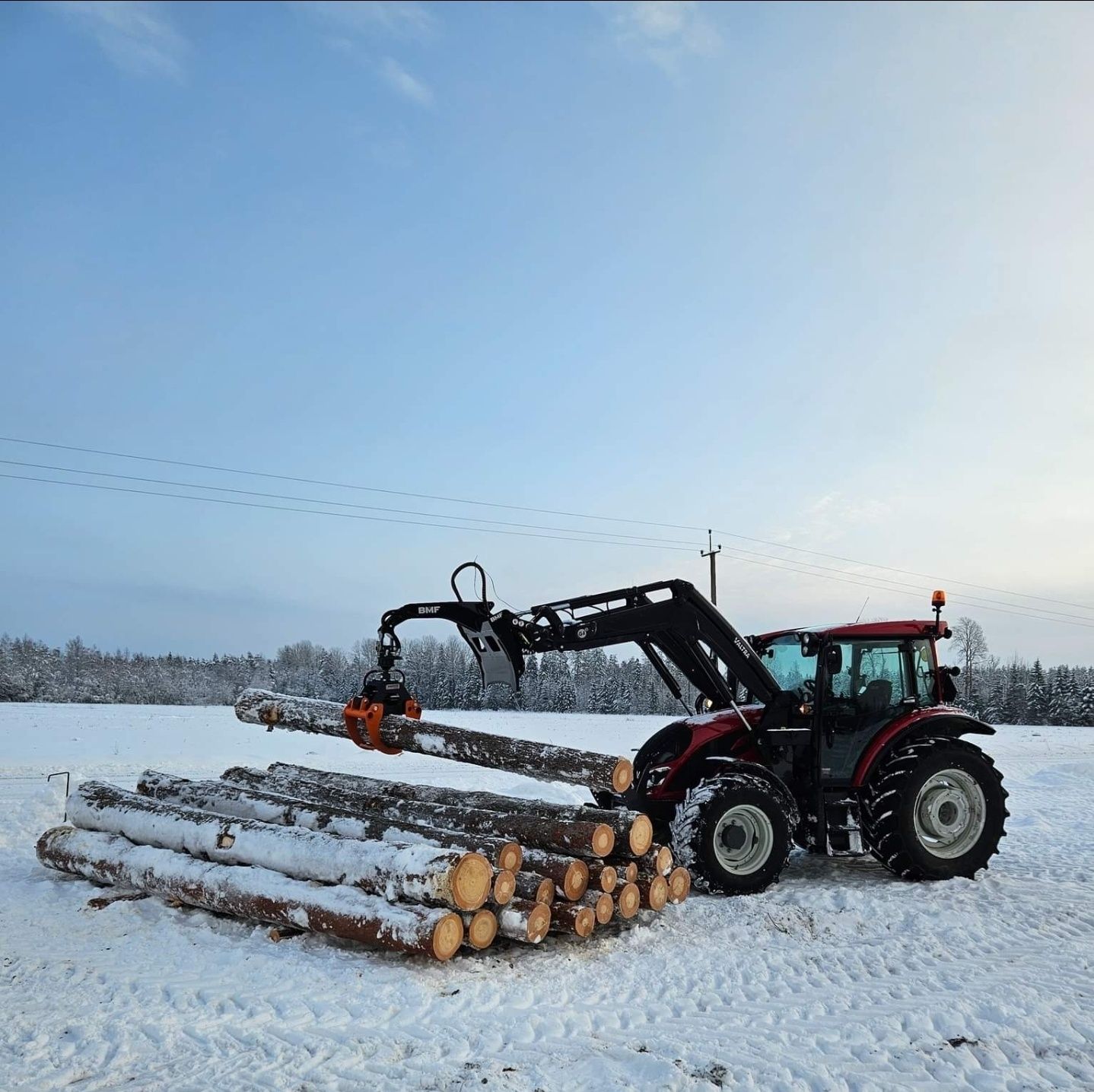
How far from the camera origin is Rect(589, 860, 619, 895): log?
6.39m

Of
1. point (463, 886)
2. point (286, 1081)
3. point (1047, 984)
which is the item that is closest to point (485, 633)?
point (463, 886)

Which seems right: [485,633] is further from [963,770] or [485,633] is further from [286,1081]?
[963,770]

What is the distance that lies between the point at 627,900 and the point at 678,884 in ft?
2.19

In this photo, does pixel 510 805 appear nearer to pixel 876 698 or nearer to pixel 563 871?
pixel 563 871

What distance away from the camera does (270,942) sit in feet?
19.5

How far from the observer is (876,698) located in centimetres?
834

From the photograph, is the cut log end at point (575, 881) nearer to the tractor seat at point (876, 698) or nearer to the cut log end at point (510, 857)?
the cut log end at point (510, 857)

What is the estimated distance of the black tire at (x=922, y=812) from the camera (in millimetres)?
7738

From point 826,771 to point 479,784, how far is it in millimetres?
8667

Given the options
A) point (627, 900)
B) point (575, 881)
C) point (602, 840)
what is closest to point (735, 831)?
point (627, 900)

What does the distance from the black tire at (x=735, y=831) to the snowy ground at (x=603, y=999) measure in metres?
0.24

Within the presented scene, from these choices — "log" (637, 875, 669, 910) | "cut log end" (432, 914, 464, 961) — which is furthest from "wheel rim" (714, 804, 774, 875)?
"cut log end" (432, 914, 464, 961)

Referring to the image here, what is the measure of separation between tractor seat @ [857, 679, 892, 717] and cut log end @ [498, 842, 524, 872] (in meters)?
3.89

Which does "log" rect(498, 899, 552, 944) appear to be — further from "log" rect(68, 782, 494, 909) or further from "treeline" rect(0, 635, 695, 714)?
"treeline" rect(0, 635, 695, 714)
